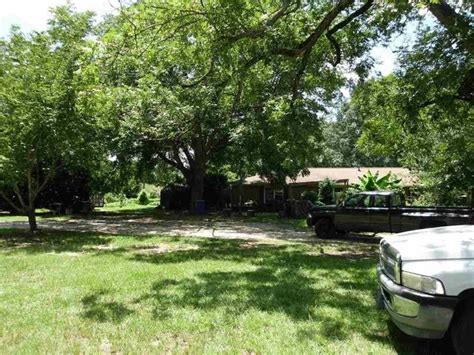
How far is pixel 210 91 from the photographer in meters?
15.7

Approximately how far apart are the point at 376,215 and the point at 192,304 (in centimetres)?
1004

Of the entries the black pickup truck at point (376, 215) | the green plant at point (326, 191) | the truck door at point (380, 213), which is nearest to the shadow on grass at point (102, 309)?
the black pickup truck at point (376, 215)

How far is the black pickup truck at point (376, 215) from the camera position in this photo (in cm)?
1299

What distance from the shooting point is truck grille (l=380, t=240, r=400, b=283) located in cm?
448

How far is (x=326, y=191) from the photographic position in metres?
30.1

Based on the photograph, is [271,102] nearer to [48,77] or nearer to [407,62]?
[407,62]

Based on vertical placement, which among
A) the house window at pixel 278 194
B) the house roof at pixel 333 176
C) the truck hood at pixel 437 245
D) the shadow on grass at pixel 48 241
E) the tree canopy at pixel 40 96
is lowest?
the shadow on grass at pixel 48 241

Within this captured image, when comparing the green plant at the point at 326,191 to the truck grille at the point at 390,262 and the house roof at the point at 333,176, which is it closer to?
the house roof at the point at 333,176

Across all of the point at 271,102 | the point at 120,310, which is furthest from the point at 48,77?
the point at 120,310

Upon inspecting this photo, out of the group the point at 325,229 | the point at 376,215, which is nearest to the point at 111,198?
the point at 325,229

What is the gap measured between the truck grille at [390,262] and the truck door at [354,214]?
10165mm

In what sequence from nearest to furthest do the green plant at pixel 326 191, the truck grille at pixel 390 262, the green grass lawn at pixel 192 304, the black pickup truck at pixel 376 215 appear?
the truck grille at pixel 390 262 < the green grass lawn at pixel 192 304 < the black pickup truck at pixel 376 215 < the green plant at pixel 326 191

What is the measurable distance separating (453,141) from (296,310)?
12.5m

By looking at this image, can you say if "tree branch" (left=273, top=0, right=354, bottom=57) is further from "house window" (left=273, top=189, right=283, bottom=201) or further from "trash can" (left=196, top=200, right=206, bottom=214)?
"house window" (left=273, top=189, right=283, bottom=201)
